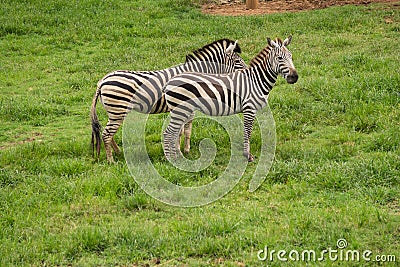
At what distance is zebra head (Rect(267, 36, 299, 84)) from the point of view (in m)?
9.39

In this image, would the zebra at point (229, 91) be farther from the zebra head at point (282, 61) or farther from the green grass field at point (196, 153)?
the green grass field at point (196, 153)

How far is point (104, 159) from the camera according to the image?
9.66 metres

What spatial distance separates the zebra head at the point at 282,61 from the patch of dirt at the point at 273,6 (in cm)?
942

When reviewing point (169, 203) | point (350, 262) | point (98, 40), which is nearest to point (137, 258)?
point (169, 203)

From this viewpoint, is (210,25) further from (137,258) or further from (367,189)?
(137,258)

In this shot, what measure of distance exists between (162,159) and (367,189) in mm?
3024

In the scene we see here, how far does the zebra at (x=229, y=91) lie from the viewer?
30.5 ft

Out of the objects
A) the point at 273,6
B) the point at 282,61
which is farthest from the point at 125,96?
the point at 273,6

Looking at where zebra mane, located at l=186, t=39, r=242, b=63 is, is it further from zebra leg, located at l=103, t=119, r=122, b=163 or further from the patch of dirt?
the patch of dirt
